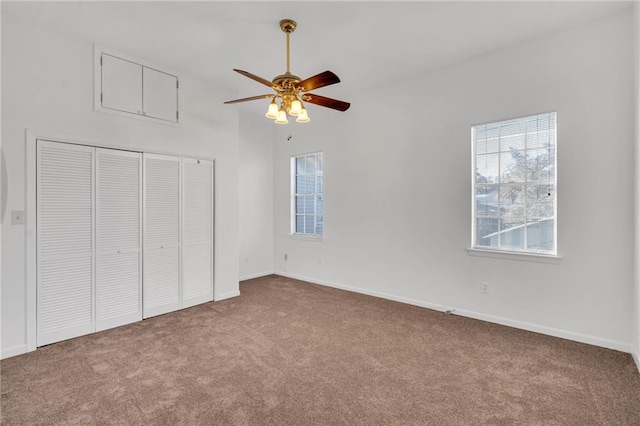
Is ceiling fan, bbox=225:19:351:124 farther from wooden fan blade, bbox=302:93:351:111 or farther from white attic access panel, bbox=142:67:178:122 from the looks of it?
white attic access panel, bbox=142:67:178:122

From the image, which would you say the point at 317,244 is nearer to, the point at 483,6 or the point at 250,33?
the point at 250,33

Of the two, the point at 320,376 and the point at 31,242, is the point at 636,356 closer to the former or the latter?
the point at 320,376

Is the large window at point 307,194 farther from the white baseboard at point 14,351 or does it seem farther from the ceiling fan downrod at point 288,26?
the white baseboard at point 14,351

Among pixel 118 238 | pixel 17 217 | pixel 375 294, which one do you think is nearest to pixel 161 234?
pixel 118 238

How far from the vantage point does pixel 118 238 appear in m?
3.40

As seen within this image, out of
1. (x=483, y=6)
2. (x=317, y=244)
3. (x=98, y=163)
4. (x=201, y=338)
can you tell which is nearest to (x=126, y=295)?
(x=201, y=338)

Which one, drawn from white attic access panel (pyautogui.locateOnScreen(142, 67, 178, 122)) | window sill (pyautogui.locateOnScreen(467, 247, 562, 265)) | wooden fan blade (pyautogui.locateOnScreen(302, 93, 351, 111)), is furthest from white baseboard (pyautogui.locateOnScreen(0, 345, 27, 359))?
window sill (pyautogui.locateOnScreen(467, 247, 562, 265))

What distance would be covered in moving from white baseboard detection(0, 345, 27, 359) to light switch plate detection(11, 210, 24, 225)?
1.09 m

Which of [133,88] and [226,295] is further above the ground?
[133,88]

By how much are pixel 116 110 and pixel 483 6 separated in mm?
3683

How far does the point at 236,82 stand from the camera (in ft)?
13.8

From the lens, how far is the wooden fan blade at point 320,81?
2408 millimetres

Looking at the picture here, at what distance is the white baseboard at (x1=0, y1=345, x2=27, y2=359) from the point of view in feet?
8.82

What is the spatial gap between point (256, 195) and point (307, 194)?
3.13 ft
